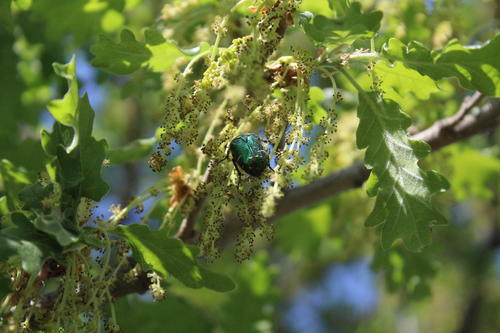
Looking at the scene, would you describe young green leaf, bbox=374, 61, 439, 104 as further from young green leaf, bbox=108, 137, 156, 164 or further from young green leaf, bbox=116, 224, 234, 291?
young green leaf, bbox=108, 137, 156, 164

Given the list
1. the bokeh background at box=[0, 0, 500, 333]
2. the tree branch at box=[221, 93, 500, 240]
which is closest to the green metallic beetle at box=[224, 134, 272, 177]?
the bokeh background at box=[0, 0, 500, 333]

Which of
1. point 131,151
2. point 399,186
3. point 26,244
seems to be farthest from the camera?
point 131,151

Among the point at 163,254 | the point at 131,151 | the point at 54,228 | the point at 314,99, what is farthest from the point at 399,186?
the point at 131,151

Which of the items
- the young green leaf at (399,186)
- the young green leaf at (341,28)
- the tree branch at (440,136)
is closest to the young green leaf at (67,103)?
the young green leaf at (341,28)

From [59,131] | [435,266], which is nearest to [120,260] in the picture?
[59,131]

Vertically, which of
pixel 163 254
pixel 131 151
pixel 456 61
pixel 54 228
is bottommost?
pixel 131 151

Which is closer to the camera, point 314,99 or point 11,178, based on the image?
point 11,178

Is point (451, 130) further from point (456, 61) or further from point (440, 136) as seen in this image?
point (456, 61)
